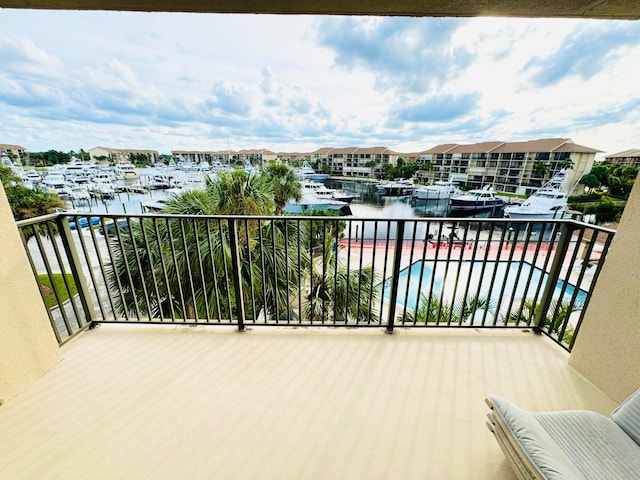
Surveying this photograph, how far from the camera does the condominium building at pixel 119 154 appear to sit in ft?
51.8

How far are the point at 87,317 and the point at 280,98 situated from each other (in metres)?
10.3

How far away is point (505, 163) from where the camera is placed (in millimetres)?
18062

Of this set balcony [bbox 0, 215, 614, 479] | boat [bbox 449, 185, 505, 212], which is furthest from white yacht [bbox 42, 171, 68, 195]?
boat [bbox 449, 185, 505, 212]

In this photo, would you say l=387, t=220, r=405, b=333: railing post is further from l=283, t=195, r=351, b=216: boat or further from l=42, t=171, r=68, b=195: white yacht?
l=283, t=195, r=351, b=216: boat

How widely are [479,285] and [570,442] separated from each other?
129cm

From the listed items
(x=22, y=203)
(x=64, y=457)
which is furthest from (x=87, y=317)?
(x=22, y=203)

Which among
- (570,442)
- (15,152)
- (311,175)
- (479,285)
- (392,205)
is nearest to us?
(570,442)

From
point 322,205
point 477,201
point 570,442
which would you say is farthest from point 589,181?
point 322,205

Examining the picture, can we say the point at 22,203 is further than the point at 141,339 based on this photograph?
Yes

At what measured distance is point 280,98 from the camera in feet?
33.3

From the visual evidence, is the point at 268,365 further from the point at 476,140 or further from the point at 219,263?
the point at 476,140

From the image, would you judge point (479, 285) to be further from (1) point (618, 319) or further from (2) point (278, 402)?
(2) point (278, 402)

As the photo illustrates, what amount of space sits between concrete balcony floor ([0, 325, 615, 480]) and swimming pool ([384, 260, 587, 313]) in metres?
0.40

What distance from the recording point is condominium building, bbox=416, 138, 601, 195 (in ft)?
48.5
